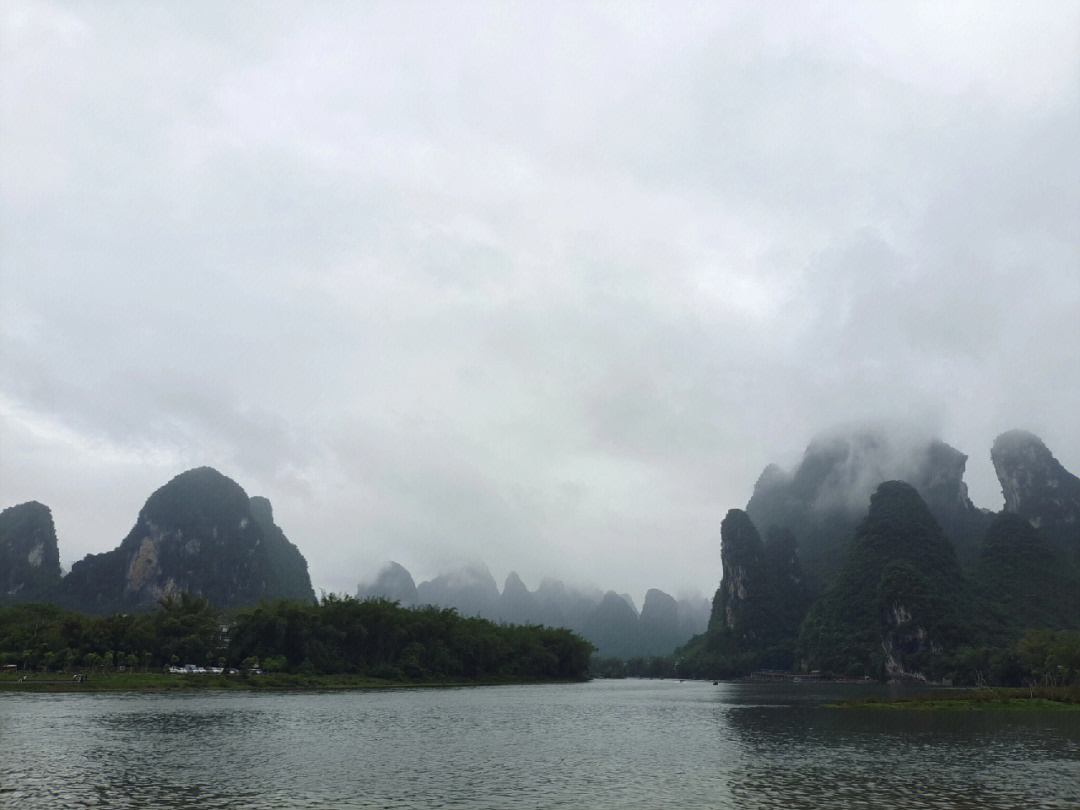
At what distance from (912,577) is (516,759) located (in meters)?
123

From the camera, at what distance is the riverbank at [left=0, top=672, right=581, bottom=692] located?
198 ft

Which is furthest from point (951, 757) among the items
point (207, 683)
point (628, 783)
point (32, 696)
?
point (207, 683)

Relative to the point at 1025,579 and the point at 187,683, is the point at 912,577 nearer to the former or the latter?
the point at 1025,579

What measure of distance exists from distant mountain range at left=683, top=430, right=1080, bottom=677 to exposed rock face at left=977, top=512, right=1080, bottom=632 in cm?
22

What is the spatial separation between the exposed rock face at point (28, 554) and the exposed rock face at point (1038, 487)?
189 meters

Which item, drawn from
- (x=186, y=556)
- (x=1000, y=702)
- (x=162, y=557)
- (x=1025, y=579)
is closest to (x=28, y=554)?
(x=162, y=557)

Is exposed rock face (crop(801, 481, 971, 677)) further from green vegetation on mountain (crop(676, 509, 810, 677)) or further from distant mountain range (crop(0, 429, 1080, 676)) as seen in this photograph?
green vegetation on mountain (crop(676, 509, 810, 677))

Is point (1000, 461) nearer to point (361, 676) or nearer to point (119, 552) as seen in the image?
point (361, 676)

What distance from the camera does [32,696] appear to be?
52.7m

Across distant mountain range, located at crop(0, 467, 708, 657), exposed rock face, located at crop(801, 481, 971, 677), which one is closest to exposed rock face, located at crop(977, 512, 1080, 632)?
exposed rock face, located at crop(801, 481, 971, 677)

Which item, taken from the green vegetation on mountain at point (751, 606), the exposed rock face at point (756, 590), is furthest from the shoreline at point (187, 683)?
the exposed rock face at point (756, 590)

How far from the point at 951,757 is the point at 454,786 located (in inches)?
736

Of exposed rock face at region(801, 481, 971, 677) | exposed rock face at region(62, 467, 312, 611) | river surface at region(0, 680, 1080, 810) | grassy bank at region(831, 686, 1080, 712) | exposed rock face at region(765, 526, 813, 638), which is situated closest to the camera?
river surface at region(0, 680, 1080, 810)

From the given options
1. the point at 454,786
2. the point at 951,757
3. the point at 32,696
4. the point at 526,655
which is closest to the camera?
the point at 454,786
